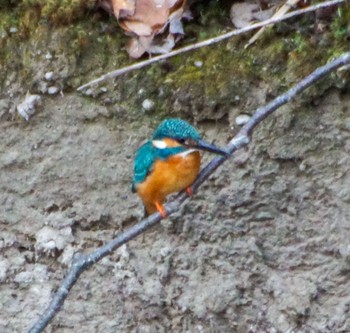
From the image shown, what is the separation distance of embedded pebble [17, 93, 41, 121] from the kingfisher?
1.96ft

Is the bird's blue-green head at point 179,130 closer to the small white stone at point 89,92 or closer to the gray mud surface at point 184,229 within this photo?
the gray mud surface at point 184,229

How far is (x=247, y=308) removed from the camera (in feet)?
14.2

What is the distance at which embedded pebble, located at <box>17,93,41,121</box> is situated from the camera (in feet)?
15.0

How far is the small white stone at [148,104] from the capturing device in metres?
4.44

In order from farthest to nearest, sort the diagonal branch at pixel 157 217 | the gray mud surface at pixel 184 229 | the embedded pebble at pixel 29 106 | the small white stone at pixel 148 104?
1. the embedded pebble at pixel 29 106
2. the small white stone at pixel 148 104
3. the gray mud surface at pixel 184 229
4. the diagonal branch at pixel 157 217

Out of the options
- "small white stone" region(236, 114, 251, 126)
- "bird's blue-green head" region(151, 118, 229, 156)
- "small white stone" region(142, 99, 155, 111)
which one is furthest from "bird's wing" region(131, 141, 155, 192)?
"small white stone" region(236, 114, 251, 126)

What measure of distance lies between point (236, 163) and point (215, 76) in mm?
388

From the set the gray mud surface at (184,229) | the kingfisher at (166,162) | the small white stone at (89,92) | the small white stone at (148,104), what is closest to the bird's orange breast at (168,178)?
the kingfisher at (166,162)

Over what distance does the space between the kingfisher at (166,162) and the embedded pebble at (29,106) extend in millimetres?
596

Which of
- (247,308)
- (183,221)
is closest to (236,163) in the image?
(183,221)

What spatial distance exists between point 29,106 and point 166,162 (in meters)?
0.83

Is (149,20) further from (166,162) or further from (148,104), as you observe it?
(166,162)

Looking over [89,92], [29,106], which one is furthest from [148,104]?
[29,106]

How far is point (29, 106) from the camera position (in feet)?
14.9
